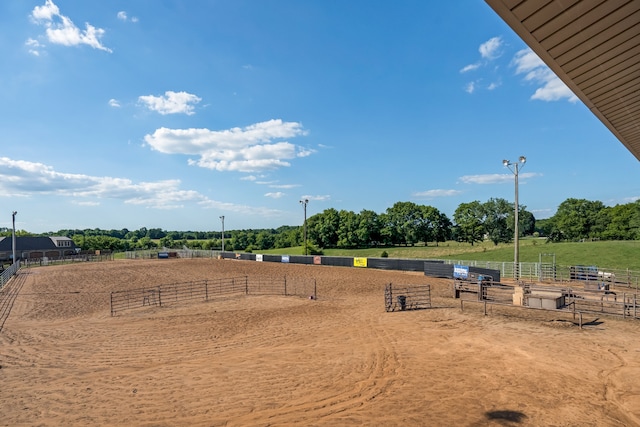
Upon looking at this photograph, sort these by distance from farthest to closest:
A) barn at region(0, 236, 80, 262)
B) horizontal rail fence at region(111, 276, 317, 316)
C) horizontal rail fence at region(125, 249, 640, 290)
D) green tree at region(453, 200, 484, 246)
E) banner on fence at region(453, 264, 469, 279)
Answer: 1. green tree at region(453, 200, 484, 246)
2. barn at region(0, 236, 80, 262)
3. banner on fence at region(453, 264, 469, 279)
4. horizontal rail fence at region(125, 249, 640, 290)
5. horizontal rail fence at region(111, 276, 317, 316)

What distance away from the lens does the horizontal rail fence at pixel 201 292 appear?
72.8 ft

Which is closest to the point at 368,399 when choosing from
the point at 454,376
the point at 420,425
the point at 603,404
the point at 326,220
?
the point at 420,425

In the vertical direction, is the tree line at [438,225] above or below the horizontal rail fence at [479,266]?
above

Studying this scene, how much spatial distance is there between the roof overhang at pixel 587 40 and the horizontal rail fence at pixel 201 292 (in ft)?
65.2

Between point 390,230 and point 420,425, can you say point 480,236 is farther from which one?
point 420,425

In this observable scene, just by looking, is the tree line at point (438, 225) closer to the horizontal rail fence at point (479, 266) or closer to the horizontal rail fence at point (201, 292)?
the horizontal rail fence at point (479, 266)

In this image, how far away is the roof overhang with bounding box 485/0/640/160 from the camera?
12.0 ft

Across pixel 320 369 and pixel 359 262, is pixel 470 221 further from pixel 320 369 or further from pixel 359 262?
pixel 320 369

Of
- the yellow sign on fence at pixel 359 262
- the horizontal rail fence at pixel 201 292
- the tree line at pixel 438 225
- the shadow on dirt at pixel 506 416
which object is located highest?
the tree line at pixel 438 225

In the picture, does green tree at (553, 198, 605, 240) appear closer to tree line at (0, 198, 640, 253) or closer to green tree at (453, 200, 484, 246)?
tree line at (0, 198, 640, 253)

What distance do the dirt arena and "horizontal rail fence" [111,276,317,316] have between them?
11.2 feet

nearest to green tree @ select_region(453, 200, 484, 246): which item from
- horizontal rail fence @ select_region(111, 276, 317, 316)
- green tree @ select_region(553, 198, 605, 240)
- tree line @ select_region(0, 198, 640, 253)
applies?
tree line @ select_region(0, 198, 640, 253)

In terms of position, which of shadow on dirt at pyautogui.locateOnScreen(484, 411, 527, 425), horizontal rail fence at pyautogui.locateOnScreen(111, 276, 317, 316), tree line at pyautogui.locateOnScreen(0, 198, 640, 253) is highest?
tree line at pyautogui.locateOnScreen(0, 198, 640, 253)

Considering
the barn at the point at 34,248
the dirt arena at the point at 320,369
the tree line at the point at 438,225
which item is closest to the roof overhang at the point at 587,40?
the dirt arena at the point at 320,369
